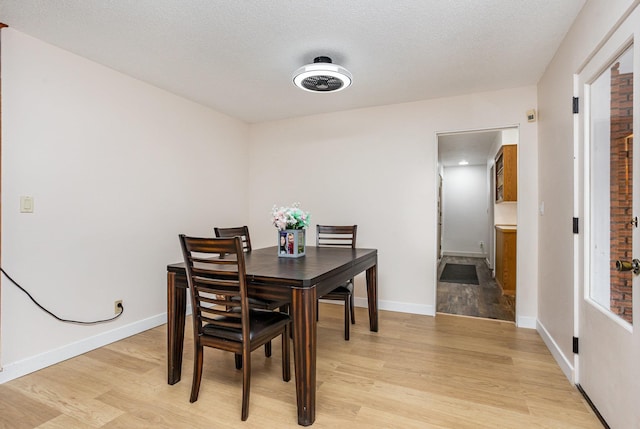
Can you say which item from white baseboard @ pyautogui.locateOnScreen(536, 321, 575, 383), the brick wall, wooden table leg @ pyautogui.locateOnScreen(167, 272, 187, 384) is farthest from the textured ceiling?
white baseboard @ pyautogui.locateOnScreen(536, 321, 575, 383)

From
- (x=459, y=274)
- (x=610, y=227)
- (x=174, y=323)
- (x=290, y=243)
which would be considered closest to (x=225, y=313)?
(x=174, y=323)

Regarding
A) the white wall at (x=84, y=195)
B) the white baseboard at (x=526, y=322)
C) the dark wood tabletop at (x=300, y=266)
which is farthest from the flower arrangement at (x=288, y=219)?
the white baseboard at (x=526, y=322)

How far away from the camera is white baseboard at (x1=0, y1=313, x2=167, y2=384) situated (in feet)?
7.36

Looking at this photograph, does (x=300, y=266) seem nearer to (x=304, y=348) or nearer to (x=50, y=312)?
(x=304, y=348)

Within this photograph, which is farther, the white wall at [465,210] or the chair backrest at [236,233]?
the white wall at [465,210]

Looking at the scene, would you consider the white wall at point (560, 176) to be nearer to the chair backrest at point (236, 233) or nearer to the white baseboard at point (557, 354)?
the white baseboard at point (557, 354)

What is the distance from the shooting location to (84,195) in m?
→ 2.70

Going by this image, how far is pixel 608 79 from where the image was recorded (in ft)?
5.90

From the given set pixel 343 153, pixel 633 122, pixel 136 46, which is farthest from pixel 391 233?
pixel 136 46

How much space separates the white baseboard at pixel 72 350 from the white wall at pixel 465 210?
707cm

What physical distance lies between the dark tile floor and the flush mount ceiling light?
2.74m

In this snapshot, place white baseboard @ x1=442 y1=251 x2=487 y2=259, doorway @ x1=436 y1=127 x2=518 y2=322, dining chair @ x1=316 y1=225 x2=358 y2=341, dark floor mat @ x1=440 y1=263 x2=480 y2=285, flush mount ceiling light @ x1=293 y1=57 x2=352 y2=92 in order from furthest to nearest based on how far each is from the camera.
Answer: white baseboard @ x1=442 y1=251 x2=487 y2=259 < dark floor mat @ x1=440 y1=263 x2=480 y2=285 < doorway @ x1=436 y1=127 x2=518 y2=322 < dining chair @ x1=316 y1=225 x2=358 y2=341 < flush mount ceiling light @ x1=293 y1=57 x2=352 y2=92

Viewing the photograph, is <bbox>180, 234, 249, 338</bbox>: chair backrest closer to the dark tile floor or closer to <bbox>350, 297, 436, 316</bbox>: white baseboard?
<bbox>350, 297, 436, 316</bbox>: white baseboard

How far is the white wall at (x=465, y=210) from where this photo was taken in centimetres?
812
